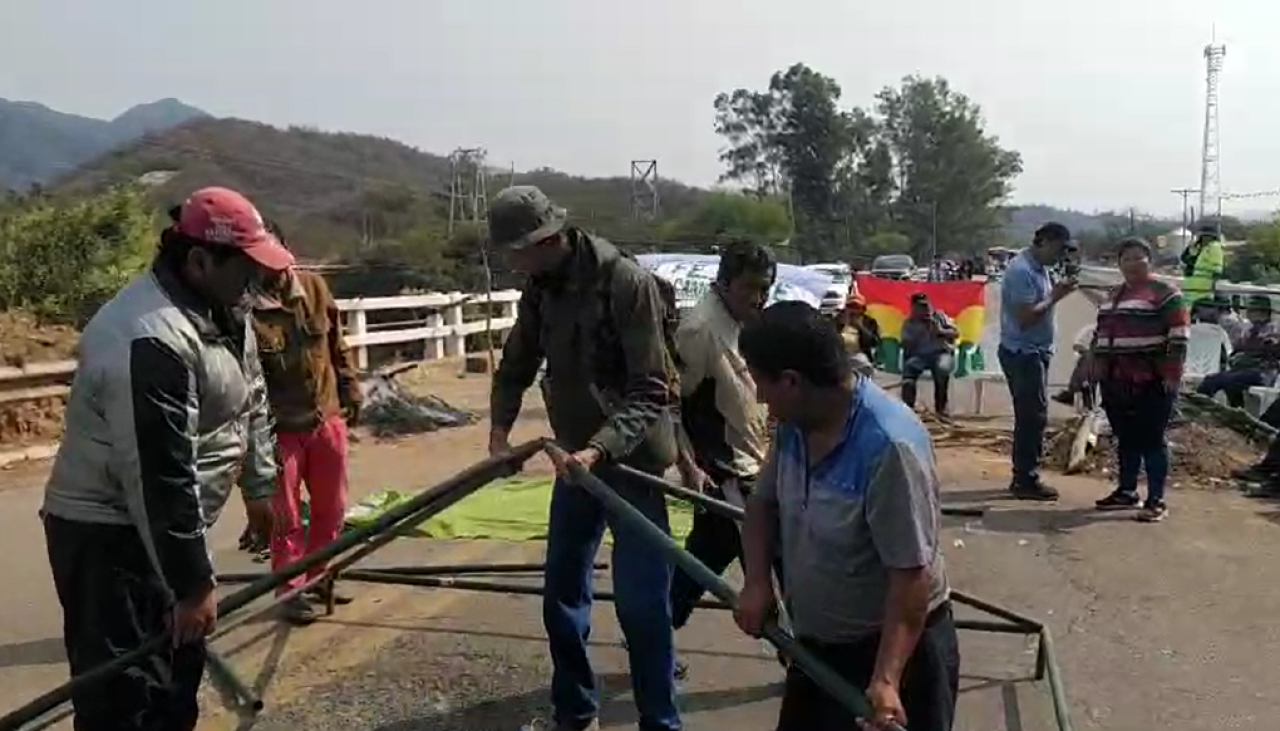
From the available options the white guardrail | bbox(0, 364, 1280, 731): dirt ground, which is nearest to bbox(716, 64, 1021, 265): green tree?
the white guardrail

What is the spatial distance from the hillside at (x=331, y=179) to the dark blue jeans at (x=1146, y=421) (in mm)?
32567

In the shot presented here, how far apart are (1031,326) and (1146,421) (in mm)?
1027

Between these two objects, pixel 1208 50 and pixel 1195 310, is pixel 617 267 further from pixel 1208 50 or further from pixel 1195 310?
pixel 1208 50

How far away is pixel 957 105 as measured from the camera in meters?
92.6

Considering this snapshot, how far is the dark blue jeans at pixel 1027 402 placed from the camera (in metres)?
8.91

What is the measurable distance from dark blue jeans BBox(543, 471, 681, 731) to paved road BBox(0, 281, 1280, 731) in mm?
364

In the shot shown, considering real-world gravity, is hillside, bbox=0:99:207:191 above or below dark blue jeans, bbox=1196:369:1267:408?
above

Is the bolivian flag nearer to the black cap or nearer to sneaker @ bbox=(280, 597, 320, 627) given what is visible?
the black cap

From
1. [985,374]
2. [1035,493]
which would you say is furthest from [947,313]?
[1035,493]

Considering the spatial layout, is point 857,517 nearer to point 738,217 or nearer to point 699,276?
point 699,276

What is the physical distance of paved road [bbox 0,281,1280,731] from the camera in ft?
16.4

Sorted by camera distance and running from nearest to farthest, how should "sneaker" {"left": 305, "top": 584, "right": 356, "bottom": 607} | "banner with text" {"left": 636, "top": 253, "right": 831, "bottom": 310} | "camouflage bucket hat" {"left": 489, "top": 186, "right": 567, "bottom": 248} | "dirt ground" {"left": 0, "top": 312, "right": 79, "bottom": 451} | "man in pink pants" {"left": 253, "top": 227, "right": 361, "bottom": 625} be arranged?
"camouflage bucket hat" {"left": 489, "top": 186, "right": 567, "bottom": 248} < "man in pink pants" {"left": 253, "top": 227, "right": 361, "bottom": 625} < "sneaker" {"left": 305, "top": 584, "right": 356, "bottom": 607} < "dirt ground" {"left": 0, "top": 312, "right": 79, "bottom": 451} < "banner with text" {"left": 636, "top": 253, "right": 831, "bottom": 310}

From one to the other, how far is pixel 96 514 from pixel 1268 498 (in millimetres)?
8063

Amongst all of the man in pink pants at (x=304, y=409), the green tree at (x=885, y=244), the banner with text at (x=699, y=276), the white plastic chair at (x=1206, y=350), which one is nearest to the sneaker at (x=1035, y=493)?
the man in pink pants at (x=304, y=409)
